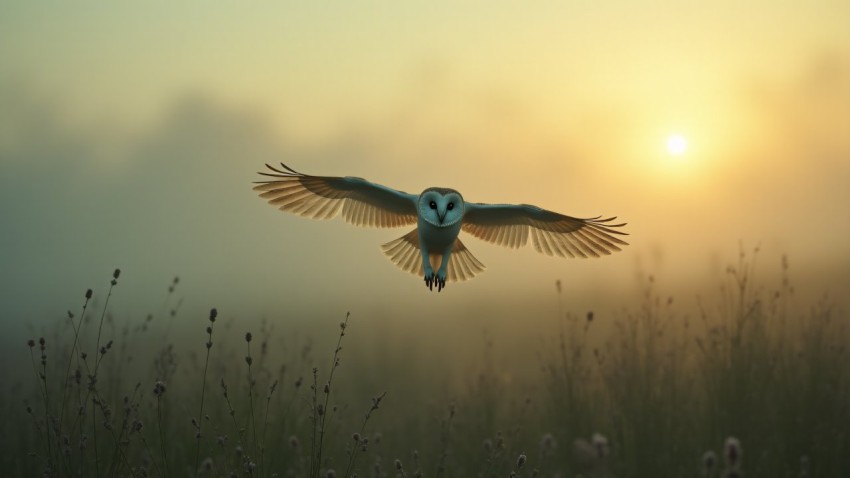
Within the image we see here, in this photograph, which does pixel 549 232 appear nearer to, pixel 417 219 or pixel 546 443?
pixel 417 219

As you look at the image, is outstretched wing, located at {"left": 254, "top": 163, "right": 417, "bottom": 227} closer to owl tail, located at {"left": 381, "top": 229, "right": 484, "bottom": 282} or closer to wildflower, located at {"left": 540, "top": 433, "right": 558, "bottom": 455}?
owl tail, located at {"left": 381, "top": 229, "right": 484, "bottom": 282}

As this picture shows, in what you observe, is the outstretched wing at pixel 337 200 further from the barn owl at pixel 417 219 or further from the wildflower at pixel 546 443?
the wildflower at pixel 546 443

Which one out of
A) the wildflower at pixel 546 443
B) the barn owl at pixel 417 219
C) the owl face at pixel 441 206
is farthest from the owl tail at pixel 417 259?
the owl face at pixel 441 206

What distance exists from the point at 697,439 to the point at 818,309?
146 cm

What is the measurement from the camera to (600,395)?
662cm

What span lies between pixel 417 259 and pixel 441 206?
199 cm

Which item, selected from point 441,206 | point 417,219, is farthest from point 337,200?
point 441,206

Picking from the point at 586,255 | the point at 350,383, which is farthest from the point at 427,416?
the point at 586,255

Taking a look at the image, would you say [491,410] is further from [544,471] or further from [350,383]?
[350,383]

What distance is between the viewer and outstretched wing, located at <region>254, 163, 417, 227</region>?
5.51 meters

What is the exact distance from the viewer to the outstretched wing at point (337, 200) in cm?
551

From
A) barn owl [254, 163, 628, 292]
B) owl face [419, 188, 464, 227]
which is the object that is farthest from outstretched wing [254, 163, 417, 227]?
owl face [419, 188, 464, 227]

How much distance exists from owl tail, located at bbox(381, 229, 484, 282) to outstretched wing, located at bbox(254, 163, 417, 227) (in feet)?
1.04

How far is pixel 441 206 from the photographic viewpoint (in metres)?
4.19
